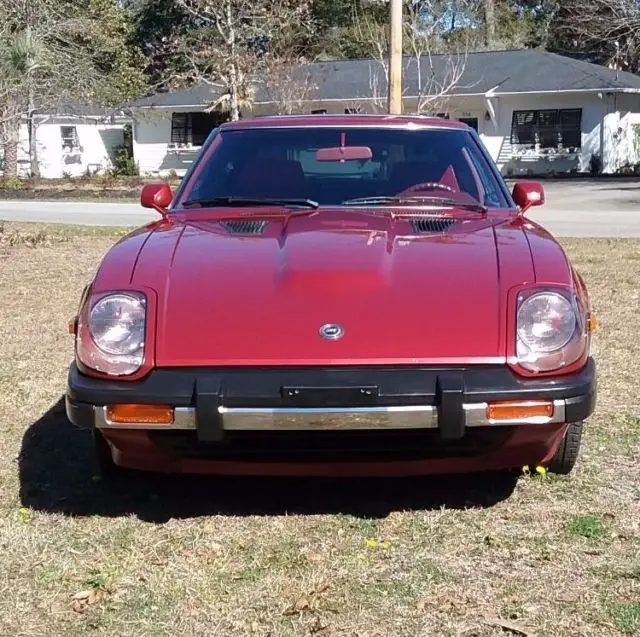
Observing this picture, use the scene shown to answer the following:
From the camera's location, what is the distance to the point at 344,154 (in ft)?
14.9

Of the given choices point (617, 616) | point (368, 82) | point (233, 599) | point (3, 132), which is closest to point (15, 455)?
point (233, 599)

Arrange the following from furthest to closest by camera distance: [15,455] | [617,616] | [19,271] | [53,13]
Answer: [53,13] < [19,271] < [15,455] < [617,616]

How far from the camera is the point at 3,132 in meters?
27.1

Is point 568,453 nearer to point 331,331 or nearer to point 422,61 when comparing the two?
point 331,331

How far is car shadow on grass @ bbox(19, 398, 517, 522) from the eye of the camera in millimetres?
3664

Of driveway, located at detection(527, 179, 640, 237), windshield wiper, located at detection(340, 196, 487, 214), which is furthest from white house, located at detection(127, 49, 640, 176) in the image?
windshield wiper, located at detection(340, 196, 487, 214)

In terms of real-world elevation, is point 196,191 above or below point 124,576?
above

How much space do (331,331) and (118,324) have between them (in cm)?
75

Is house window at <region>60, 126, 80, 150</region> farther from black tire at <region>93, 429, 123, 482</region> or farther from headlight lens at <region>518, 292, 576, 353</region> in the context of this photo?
headlight lens at <region>518, 292, 576, 353</region>

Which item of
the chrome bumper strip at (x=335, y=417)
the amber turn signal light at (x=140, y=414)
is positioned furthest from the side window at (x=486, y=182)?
the amber turn signal light at (x=140, y=414)

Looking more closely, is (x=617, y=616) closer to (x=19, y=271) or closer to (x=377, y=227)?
(x=377, y=227)

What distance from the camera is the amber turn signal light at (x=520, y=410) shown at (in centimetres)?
305

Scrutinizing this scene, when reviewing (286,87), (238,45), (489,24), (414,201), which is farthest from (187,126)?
(414,201)

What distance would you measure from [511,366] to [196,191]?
201 cm
